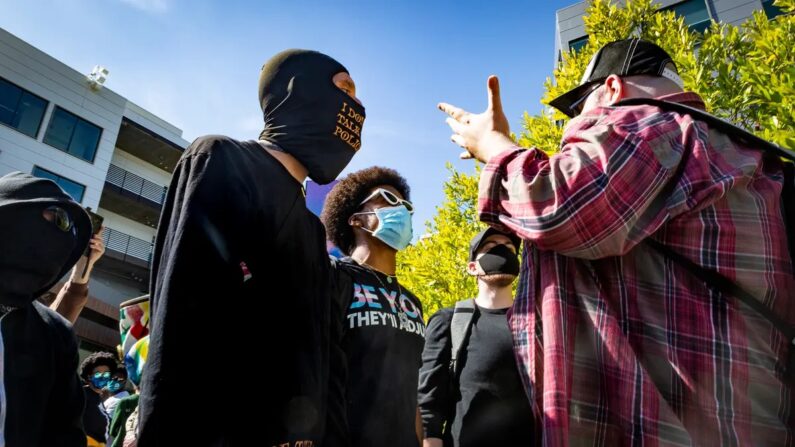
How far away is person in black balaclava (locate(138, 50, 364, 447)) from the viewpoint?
1191mm

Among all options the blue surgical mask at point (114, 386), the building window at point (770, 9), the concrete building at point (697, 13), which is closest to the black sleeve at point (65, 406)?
the blue surgical mask at point (114, 386)

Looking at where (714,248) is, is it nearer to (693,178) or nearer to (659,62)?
(693,178)

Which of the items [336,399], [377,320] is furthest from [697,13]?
[336,399]

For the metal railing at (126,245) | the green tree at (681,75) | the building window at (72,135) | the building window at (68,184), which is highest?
the building window at (72,135)

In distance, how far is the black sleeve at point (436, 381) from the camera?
10.9ft

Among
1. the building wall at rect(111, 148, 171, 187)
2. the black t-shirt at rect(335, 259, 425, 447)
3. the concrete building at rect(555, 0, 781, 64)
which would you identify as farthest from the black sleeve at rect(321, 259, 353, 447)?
the building wall at rect(111, 148, 171, 187)

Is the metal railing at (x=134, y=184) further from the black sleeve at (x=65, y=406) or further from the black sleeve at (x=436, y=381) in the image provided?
the black sleeve at (x=436, y=381)

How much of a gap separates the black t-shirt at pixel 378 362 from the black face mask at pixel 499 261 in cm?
124

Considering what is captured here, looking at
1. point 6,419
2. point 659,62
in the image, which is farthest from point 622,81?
point 6,419

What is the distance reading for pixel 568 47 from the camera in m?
23.0

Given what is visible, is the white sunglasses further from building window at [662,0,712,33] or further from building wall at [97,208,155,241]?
building wall at [97,208,155,241]

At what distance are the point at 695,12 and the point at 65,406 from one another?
25.3m

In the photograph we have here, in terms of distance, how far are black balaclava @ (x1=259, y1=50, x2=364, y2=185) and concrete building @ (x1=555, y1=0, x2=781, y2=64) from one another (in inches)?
803

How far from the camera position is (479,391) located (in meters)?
3.23
